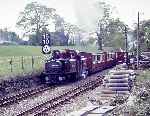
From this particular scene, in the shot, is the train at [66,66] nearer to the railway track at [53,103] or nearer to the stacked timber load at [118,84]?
the railway track at [53,103]

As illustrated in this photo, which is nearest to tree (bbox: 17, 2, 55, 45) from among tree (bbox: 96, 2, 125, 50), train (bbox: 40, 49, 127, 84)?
tree (bbox: 96, 2, 125, 50)

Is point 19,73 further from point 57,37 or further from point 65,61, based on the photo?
point 57,37

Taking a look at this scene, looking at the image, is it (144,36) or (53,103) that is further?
(144,36)

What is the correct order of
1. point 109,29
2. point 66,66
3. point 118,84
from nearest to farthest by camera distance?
point 118,84 < point 66,66 < point 109,29

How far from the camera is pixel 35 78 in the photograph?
2848cm

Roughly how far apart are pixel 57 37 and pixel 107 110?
73.0 metres

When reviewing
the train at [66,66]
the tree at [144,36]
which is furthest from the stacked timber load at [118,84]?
the tree at [144,36]

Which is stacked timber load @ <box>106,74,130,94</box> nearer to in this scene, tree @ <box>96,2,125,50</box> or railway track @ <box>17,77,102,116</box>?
railway track @ <box>17,77,102,116</box>

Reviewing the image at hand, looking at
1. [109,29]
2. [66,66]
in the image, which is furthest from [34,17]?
[66,66]

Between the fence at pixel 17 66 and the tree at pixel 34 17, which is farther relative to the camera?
the tree at pixel 34 17

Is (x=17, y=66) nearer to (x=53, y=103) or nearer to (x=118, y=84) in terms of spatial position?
(x=53, y=103)

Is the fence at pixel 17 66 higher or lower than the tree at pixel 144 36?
lower

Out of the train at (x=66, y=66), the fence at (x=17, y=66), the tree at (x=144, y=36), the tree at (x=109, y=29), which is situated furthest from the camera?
the tree at (x=109, y=29)

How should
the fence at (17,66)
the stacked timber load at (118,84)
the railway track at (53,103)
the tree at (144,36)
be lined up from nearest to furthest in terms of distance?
the railway track at (53,103), the stacked timber load at (118,84), the fence at (17,66), the tree at (144,36)
